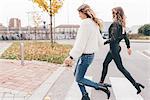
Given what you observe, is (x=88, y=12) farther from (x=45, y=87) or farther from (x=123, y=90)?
(x=45, y=87)

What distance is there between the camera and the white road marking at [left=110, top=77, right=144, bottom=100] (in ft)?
24.0

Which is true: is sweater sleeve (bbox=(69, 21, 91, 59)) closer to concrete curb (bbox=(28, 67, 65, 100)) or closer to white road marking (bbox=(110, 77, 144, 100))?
concrete curb (bbox=(28, 67, 65, 100))

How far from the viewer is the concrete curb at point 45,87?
7230 mm

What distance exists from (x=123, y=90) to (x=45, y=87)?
1773 mm

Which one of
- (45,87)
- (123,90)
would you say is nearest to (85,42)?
(123,90)

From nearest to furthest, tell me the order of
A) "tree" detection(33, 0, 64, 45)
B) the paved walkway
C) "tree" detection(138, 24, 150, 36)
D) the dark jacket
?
1. the paved walkway
2. the dark jacket
3. "tree" detection(33, 0, 64, 45)
4. "tree" detection(138, 24, 150, 36)

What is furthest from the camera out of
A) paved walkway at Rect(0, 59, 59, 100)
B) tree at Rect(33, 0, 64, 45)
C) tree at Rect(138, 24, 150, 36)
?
tree at Rect(138, 24, 150, 36)

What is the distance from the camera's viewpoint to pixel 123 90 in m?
8.12

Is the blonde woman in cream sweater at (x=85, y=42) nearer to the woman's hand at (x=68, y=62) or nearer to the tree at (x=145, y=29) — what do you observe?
the woman's hand at (x=68, y=62)

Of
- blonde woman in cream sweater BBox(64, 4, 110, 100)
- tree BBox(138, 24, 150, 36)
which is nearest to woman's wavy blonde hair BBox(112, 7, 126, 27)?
blonde woman in cream sweater BBox(64, 4, 110, 100)

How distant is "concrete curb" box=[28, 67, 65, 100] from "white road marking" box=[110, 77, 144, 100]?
150 cm

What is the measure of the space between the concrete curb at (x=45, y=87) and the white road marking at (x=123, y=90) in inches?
59.0

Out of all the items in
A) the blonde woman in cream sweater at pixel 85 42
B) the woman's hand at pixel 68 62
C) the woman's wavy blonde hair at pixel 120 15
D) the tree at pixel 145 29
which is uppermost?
the woman's wavy blonde hair at pixel 120 15

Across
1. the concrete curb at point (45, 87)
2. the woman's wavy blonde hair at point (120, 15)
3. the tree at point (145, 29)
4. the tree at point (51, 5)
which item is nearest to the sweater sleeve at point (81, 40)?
the concrete curb at point (45, 87)
